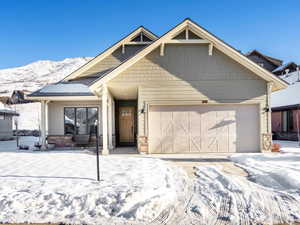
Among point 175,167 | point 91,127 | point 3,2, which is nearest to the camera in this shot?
point 175,167

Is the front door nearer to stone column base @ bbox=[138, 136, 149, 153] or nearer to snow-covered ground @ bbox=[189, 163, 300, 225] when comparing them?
Result: stone column base @ bbox=[138, 136, 149, 153]

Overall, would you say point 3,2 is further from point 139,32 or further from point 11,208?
point 11,208

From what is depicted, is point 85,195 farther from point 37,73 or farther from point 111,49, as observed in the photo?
point 37,73

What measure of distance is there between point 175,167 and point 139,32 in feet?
28.7

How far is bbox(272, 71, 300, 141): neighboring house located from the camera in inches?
563

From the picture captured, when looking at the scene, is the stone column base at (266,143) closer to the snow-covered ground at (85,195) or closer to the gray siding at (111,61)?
the snow-covered ground at (85,195)

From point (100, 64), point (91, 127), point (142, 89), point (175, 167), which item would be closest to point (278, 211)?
A: point (175, 167)

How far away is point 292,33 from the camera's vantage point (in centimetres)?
1164

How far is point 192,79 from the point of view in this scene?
28.3 feet

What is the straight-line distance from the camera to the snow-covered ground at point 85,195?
9.77 feet

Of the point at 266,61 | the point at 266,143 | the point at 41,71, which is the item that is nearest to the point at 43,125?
the point at 266,143

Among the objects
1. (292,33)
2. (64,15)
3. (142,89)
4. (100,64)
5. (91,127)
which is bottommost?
(91,127)

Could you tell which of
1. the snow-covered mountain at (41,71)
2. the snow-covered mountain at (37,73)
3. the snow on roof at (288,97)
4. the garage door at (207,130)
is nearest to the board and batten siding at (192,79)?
the garage door at (207,130)

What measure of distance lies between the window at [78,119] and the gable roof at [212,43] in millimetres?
3414
